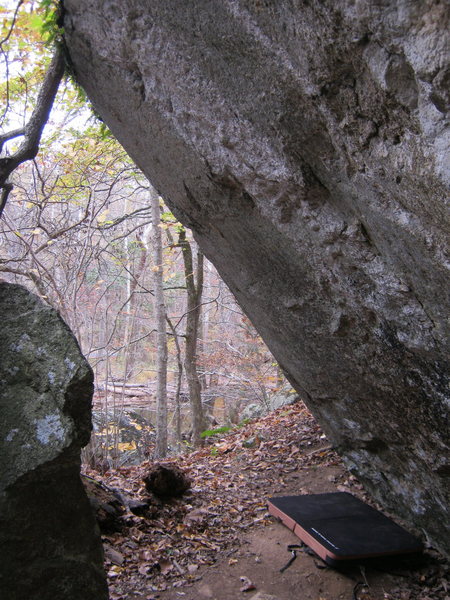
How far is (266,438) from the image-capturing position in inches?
275

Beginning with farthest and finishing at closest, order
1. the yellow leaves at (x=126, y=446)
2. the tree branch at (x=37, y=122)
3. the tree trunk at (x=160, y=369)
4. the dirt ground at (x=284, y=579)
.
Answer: the yellow leaves at (x=126, y=446)
the tree trunk at (x=160, y=369)
the tree branch at (x=37, y=122)
the dirt ground at (x=284, y=579)

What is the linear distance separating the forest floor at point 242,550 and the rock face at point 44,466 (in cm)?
100

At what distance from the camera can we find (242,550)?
4.18m

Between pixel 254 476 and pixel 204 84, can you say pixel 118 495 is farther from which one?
pixel 204 84

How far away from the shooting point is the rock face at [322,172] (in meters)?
2.18

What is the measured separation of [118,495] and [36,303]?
256cm

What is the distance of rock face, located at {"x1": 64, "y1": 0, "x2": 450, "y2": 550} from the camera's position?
218cm

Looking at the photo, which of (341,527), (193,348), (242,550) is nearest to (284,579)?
(242,550)

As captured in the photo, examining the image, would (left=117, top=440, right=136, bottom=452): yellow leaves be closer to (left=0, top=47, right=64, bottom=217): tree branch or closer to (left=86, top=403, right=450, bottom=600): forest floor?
(left=86, top=403, right=450, bottom=600): forest floor

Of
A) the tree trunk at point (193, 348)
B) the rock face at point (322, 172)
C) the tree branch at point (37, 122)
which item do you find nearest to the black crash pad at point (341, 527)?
the rock face at point (322, 172)

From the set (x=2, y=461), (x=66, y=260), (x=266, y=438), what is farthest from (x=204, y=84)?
(x=66, y=260)

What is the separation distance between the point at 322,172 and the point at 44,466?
2246 mm

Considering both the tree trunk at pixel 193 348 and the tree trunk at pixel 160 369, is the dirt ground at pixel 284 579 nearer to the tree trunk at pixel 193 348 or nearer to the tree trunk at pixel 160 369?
the tree trunk at pixel 160 369

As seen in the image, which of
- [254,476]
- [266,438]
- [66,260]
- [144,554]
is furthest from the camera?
[66,260]
